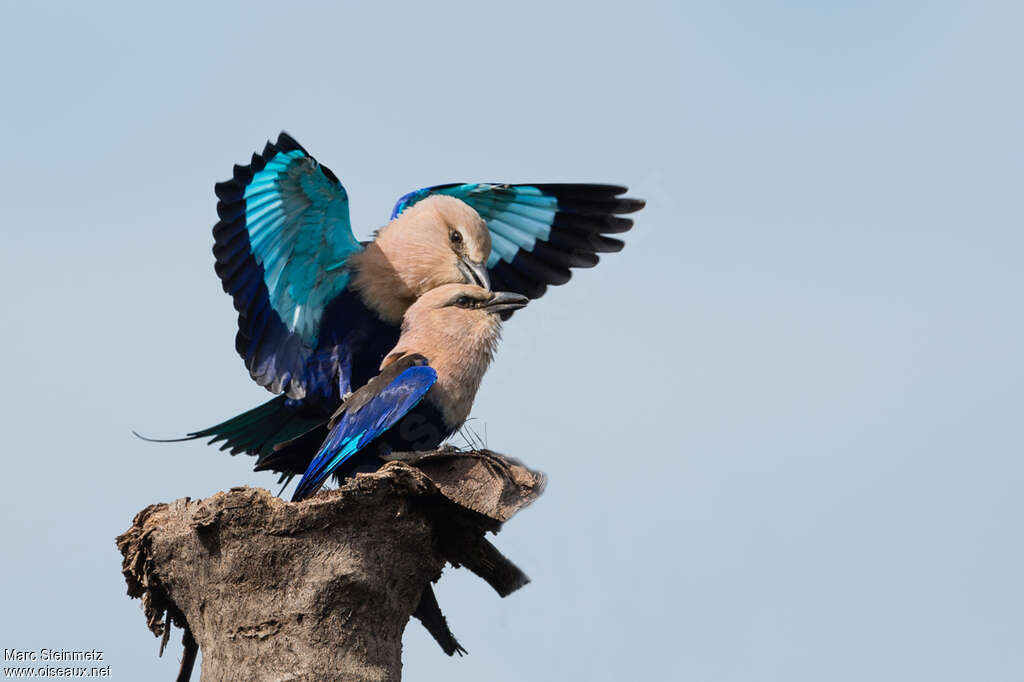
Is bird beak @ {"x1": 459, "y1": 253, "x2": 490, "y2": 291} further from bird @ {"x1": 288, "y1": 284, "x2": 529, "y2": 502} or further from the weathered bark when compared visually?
the weathered bark

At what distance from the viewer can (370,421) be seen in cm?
795

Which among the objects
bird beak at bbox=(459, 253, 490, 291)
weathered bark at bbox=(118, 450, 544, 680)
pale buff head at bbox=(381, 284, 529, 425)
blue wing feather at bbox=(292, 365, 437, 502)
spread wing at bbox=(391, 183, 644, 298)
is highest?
spread wing at bbox=(391, 183, 644, 298)

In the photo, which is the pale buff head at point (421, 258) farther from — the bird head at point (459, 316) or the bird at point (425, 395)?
the bird at point (425, 395)

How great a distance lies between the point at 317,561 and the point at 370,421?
133 centimetres

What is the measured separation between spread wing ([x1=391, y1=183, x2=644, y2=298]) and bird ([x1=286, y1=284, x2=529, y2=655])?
2.63 m

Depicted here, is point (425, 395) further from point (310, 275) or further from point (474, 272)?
point (310, 275)

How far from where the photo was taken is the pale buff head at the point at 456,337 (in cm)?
817

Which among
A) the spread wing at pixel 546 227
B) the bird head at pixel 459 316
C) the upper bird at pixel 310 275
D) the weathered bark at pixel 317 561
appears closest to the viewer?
the weathered bark at pixel 317 561

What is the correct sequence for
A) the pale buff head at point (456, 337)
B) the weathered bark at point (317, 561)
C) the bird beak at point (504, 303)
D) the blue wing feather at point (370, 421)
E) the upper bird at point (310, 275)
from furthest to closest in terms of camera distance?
the upper bird at point (310, 275)
the bird beak at point (504, 303)
the pale buff head at point (456, 337)
the blue wing feather at point (370, 421)
the weathered bark at point (317, 561)

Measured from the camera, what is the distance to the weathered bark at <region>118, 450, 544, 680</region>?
673 cm

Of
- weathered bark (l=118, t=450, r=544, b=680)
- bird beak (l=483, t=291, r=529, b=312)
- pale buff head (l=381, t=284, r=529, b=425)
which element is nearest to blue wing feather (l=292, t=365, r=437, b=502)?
pale buff head (l=381, t=284, r=529, b=425)

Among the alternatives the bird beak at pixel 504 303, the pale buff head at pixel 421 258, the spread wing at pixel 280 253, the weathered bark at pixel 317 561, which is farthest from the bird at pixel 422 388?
the spread wing at pixel 280 253

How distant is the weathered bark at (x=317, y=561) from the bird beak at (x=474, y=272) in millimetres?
2697

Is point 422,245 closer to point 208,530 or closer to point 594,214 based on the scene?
point 594,214
